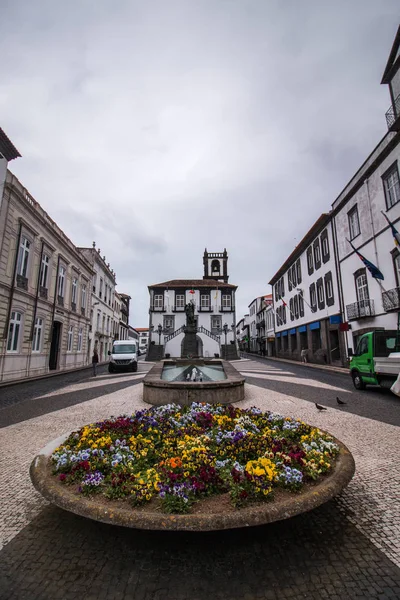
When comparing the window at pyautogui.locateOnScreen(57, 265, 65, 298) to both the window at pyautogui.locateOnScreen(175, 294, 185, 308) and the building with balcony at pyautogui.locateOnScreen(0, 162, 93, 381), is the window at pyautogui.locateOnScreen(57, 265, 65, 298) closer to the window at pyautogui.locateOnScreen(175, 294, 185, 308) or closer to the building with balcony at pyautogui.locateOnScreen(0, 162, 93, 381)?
the building with balcony at pyautogui.locateOnScreen(0, 162, 93, 381)

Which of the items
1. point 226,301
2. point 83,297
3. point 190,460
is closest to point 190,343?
point 83,297

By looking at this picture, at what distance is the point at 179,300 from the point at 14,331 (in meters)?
27.4

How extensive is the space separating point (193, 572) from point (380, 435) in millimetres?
4626

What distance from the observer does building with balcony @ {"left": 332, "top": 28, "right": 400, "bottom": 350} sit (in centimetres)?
1602

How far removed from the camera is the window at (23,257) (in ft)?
52.8

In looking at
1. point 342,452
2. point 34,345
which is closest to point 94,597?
point 342,452

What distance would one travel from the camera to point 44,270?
19.0 meters

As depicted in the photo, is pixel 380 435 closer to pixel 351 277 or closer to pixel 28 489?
pixel 28 489

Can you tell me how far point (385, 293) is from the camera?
16250 millimetres

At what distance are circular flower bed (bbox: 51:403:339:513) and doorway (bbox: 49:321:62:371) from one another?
1857cm

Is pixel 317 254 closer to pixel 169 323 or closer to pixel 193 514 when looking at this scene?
pixel 169 323

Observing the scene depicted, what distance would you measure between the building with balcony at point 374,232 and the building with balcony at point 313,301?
1.69m

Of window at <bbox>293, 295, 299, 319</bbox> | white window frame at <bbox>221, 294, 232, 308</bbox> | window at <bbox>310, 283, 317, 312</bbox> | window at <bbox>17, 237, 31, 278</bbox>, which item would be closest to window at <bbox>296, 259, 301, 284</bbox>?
window at <bbox>293, 295, 299, 319</bbox>

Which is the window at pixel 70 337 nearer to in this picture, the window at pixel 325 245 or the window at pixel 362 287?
the window at pixel 362 287
